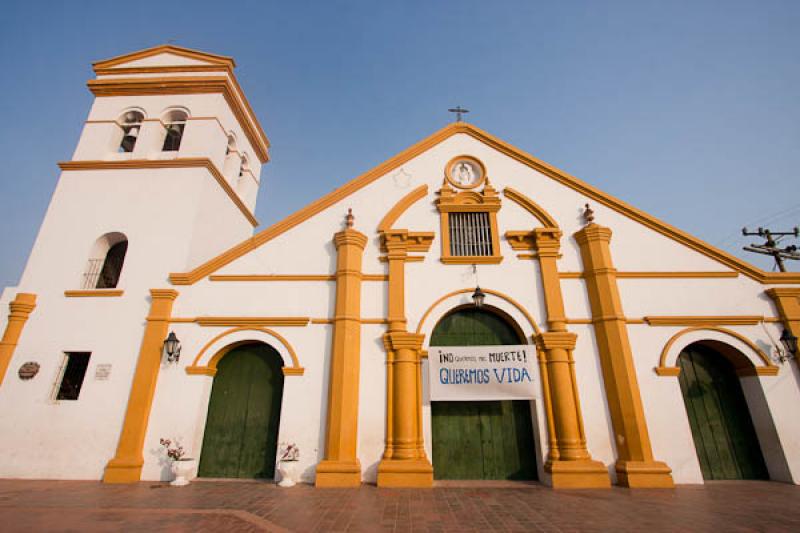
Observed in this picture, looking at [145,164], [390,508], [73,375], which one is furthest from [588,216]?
[73,375]

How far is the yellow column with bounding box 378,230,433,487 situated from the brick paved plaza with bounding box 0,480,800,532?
0.45m

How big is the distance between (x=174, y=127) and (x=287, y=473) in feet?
37.7

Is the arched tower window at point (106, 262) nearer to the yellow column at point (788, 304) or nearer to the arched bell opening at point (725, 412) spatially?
the arched bell opening at point (725, 412)

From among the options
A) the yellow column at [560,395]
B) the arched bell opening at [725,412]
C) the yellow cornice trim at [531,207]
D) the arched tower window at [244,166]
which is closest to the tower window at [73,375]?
the arched tower window at [244,166]

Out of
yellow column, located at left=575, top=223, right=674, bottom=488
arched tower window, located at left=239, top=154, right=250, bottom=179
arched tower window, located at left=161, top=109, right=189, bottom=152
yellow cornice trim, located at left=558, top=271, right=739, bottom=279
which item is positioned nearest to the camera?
yellow column, located at left=575, top=223, right=674, bottom=488

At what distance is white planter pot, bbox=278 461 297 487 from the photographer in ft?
25.1

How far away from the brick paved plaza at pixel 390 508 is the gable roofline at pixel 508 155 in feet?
15.8

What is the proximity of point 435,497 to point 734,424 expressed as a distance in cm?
746

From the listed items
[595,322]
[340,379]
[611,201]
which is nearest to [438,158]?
[611,201]

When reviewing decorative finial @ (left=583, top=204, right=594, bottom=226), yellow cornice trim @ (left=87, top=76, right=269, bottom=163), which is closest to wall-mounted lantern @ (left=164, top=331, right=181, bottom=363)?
yellow cornice trim @ (left=87, top=76, right=269, bottom=163)

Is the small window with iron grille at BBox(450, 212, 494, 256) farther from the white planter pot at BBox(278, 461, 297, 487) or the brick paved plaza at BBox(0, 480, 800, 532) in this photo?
the white planter pot at BBox(278, 461, 297, 487)

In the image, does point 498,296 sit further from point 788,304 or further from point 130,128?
point 130,128

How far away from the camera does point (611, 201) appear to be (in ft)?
33.1

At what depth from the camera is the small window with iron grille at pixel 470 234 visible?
9884 mm
